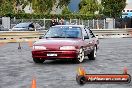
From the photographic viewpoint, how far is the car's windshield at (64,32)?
702 inches

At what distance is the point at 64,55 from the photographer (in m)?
16.7

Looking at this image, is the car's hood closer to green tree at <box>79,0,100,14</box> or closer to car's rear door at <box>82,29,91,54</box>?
car's rear door at <box>82,29,91,54</box>

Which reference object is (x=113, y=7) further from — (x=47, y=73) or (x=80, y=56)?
(x=47, y=73)

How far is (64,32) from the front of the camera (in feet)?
59.2

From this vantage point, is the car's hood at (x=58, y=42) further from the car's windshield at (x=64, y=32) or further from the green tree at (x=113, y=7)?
the green tree at (x=113, y=7)

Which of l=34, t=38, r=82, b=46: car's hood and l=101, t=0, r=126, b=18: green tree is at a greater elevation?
l=101, t=0, r=126, b=18: green tree

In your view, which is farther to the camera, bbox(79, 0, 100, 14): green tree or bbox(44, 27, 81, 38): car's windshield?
bbox(79, 0, 100, 14): green tree

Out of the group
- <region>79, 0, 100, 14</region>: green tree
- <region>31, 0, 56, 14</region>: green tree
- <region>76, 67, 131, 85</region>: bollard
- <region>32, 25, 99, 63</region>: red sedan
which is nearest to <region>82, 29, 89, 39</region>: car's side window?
<region>32, 25, 99, 63</region>: red sedan

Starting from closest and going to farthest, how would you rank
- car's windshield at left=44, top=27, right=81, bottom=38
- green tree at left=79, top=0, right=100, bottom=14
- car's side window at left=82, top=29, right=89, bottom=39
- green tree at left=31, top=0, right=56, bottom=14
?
1. car's windshield at left=44, top=27, right=81, bottom=38
2. car's side window at left=82, top=29, right=89, bottom=39
3. green tree at left=31, top=0, right=56, bottom=14
4. green tree at left=79, top=0, right=100, bottom=14

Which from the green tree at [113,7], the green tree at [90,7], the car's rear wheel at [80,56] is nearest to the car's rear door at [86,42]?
the car's rear wheel at [80,56]

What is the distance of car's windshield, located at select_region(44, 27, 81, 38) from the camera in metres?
17.8

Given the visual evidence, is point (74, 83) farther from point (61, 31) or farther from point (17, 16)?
point (17, 16)

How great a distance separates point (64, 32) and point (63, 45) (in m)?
1.48

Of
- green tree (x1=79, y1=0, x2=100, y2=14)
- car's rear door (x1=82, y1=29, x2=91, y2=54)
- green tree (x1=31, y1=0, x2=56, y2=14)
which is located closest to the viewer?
car's rear door (x1=82, y1=29, x2=91, y2=54)
